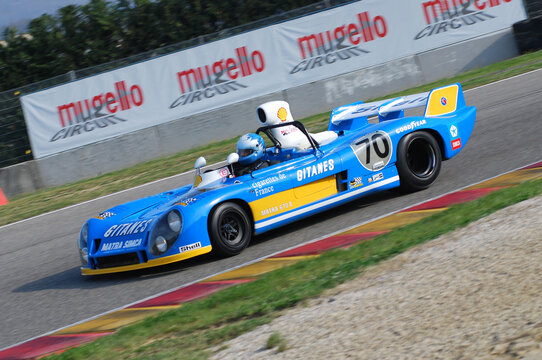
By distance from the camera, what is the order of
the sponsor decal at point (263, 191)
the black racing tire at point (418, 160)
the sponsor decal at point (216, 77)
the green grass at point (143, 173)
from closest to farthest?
the sponsor decal at point (263, 191) < the black racing tire at point (418, 160) < the green grass at point (143, 173) < the sponsor decal at point (216, 77)

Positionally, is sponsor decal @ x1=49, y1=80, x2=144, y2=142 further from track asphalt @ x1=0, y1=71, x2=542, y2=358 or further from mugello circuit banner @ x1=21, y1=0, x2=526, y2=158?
track asphalt @ x1=0, y1=71, x2=542, y2=358

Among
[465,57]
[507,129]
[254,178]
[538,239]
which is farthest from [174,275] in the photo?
[465,57]

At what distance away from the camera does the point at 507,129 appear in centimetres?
982

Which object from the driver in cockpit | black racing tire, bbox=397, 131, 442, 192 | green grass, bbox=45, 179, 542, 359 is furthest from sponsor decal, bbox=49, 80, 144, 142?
green grass, bbox=45, 179, 542, 359

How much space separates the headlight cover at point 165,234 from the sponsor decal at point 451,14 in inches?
454

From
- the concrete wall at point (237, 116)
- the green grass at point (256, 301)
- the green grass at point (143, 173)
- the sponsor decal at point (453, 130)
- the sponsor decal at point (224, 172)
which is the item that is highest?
the concrete wall at point (237, 116)

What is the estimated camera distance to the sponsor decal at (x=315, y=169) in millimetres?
7027

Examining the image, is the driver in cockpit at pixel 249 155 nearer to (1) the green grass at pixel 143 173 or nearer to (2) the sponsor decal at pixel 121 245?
(2) the sponsor decal at pixel 121 245

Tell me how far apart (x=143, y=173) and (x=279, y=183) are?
6.72m

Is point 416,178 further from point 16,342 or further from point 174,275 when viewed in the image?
point 16,342

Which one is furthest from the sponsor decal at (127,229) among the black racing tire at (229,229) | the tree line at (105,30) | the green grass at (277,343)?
the tree line at (105,30)

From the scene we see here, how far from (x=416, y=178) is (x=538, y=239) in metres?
3.36

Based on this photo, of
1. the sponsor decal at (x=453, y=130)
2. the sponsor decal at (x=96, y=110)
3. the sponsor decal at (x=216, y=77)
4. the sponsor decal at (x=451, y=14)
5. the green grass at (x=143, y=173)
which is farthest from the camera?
the sponsor decal at (x=451, y=14)

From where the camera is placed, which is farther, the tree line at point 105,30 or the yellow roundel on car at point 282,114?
the tree line at point 105,30
